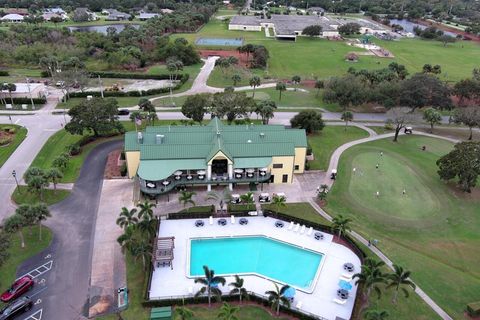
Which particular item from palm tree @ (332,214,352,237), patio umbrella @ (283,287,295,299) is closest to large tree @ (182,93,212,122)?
palm tree @ (332,214,352,237)

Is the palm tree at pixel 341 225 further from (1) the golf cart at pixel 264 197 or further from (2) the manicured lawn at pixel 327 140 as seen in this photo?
(2) the manicured lawn at pixel 327 140

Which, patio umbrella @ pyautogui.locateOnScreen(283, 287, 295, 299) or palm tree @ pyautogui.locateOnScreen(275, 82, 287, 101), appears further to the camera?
palm tree @ pyautogui.locateOnScreen(275, 82, 287, 101)

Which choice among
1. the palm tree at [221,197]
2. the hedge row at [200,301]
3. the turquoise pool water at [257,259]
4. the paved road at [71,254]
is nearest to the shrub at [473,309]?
the turquoise pool water at [257,259]

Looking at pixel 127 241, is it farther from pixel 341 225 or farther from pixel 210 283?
pixel 341 225

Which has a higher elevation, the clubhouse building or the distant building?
the distant building

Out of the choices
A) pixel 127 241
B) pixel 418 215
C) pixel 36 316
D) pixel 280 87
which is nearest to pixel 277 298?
pixel 127 241

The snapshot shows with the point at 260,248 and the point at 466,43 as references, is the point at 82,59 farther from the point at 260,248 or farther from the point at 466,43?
the point at 466,43

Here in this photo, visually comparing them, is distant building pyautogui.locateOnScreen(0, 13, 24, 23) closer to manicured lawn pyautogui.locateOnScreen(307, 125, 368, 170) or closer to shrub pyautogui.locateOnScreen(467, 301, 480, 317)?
manicured lawn pyautogui.locateOnScreen(307, 125, 368, 170)
